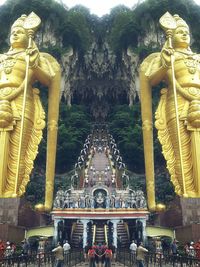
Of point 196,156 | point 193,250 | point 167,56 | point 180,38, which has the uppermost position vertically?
point 180,38

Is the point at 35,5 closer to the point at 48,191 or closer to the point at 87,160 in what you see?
the point at 87,160

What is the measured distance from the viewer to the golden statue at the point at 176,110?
35.8ft

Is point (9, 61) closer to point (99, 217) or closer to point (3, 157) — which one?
point (3, 157)

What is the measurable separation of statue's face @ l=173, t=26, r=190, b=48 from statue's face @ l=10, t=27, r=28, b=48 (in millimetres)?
5294

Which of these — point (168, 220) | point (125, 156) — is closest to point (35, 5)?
point (125, 156)

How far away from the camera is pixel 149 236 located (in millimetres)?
11164

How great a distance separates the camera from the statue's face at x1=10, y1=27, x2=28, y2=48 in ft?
40.8

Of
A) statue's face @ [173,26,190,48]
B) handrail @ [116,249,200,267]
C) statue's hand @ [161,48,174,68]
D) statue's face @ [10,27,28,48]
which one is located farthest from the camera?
statue's face @ [10,27,28,48]

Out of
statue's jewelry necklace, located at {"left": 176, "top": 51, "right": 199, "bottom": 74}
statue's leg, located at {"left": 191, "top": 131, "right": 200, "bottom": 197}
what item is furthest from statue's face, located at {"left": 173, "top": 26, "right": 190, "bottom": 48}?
statue's leg, located at {"left": 191, "top": 131, "right": 200, "bottom": 197}

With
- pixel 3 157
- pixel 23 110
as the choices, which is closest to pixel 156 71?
pixel 23 110

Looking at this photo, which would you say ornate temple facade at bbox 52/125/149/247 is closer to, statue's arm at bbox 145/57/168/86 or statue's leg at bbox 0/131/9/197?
statue's leg at bbox 0/131/9/197

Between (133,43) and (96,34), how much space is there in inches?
185

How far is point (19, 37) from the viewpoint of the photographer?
12445mm

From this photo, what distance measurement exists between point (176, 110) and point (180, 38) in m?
3.06
